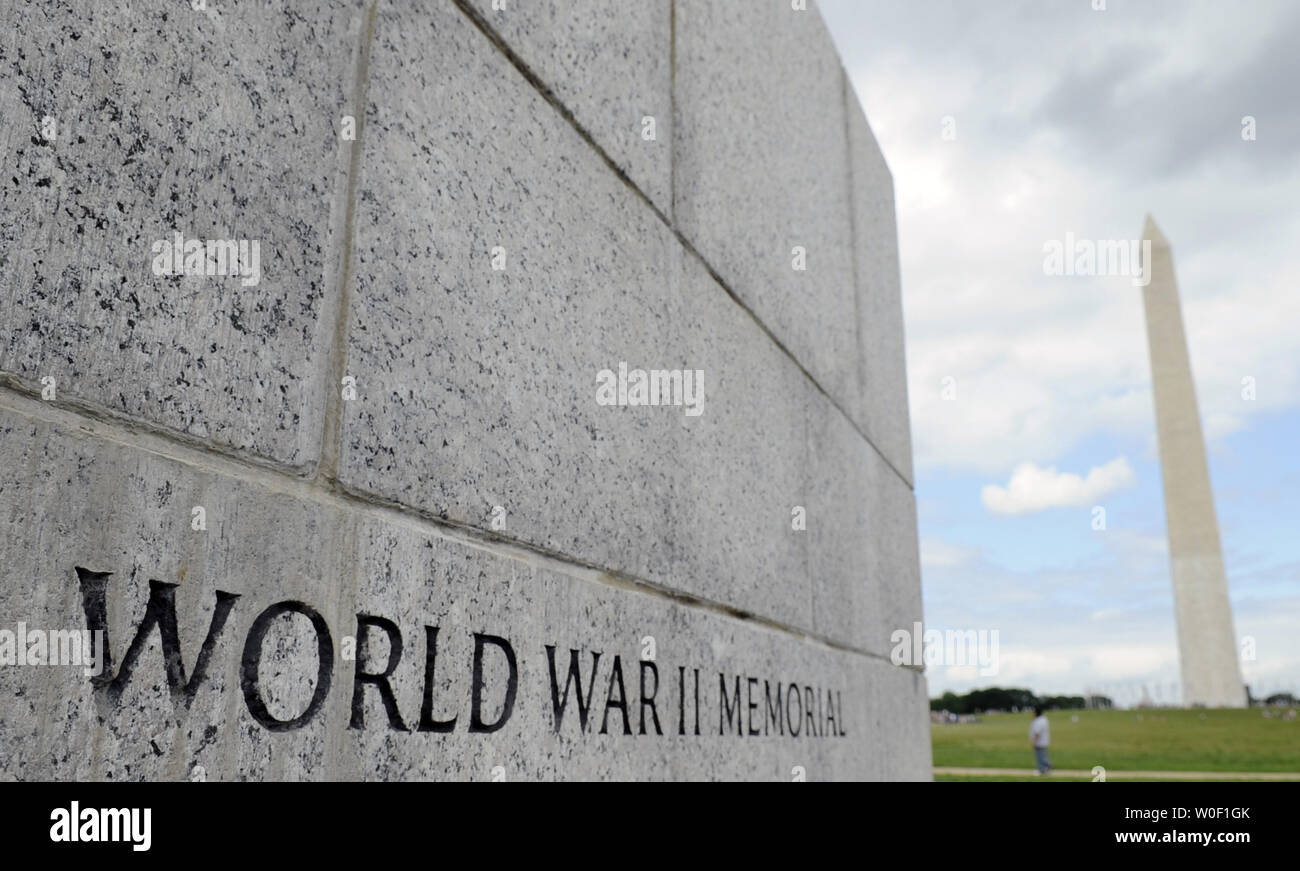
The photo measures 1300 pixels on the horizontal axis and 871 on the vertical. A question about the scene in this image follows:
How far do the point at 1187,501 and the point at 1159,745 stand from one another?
13.7m

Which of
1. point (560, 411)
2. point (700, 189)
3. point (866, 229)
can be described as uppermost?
point (866, 229)

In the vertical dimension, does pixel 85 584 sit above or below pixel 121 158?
below

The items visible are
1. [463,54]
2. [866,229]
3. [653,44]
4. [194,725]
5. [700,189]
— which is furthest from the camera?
[866,229]

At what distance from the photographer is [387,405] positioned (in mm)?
2064

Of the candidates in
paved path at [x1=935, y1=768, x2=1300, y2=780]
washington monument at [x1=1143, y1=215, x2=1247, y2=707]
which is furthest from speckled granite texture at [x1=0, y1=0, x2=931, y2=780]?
washington monument at [x1=1143, y1=215, x2=1247, y2=707]

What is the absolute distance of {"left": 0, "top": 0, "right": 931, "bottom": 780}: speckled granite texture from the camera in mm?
1499

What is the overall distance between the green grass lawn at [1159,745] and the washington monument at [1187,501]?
206 centimetres

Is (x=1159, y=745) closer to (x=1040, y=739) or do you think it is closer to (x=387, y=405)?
(x=1040, y=739)

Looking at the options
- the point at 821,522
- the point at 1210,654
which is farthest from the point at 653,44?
the point at 1210,654

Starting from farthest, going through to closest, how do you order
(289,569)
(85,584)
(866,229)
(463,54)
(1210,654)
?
(1210,654) < (866,229) < (463,54) < (289,569) < (85,584)

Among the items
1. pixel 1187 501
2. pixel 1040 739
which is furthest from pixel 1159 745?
pixel 1187 501

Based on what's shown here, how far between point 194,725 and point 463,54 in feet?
5.42
